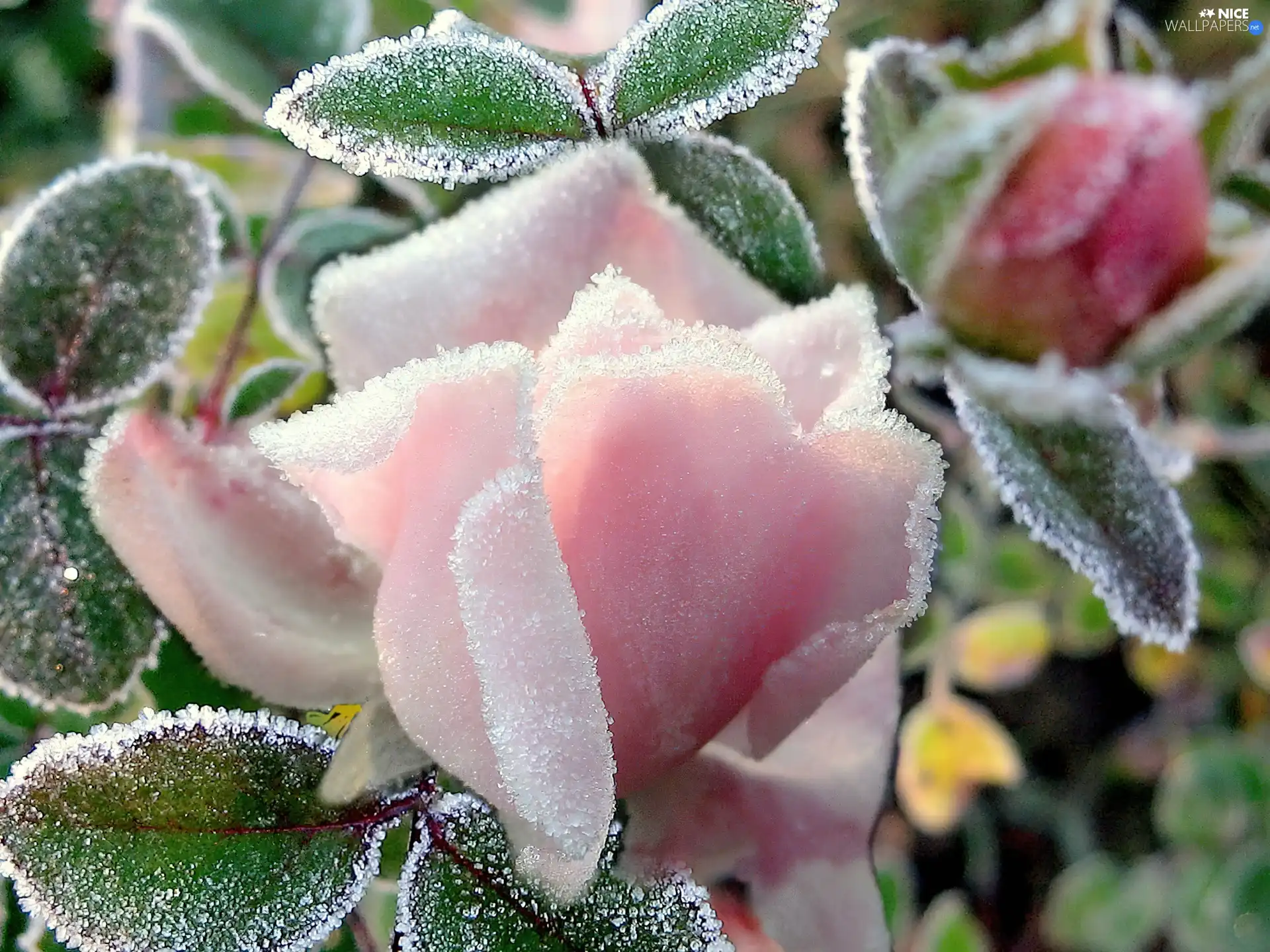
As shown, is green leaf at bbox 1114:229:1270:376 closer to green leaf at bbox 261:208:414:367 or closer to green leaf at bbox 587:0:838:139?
green leaf at bbox 587:0:838:139

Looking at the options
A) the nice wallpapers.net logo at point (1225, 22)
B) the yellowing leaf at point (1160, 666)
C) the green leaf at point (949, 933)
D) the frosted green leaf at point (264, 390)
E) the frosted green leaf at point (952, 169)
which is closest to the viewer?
the frosted green leaf at point (952, 169)

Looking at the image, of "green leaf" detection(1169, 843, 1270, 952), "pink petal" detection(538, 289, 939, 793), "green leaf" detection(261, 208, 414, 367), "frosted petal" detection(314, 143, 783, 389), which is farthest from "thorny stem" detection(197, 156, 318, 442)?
"green leaf" detection(1169, 843, 1270, 952)

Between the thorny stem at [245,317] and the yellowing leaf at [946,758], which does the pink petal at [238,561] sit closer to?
the thorny stem at [245,317]

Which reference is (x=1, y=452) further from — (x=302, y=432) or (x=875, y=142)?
(x=875, y=142)

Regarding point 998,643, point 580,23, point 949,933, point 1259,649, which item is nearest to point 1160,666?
point 1259,649

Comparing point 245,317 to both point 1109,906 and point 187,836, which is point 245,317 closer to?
point 187,836

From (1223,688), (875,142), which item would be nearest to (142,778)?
(875,142)

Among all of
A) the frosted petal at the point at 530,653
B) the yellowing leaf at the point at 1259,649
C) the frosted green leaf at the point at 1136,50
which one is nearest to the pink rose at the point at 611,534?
the frosted petal at the point at 530,653
